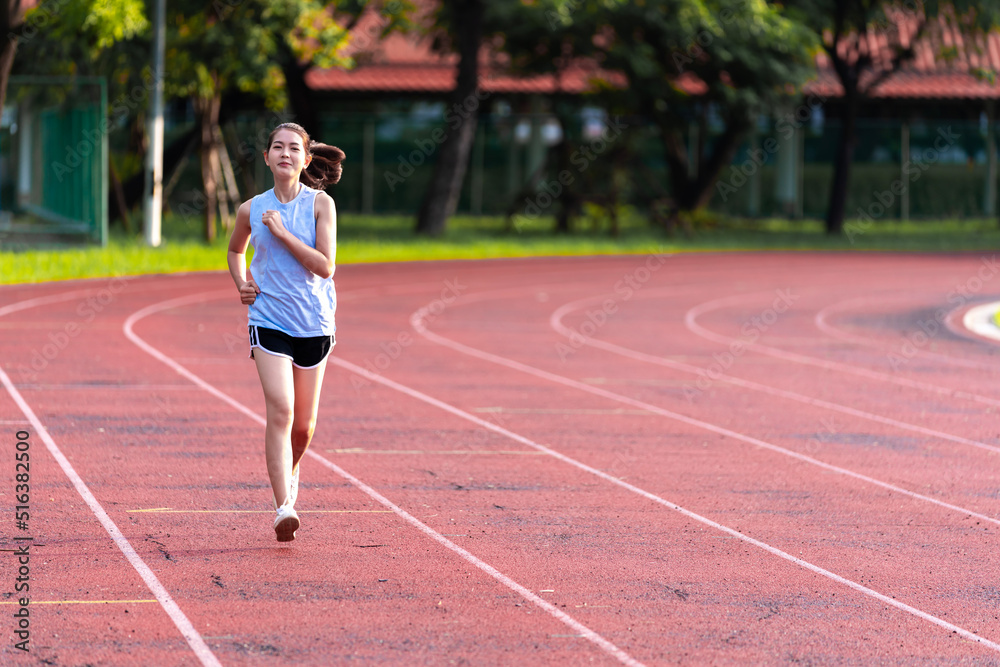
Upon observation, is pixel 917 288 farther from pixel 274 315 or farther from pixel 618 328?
pixel 274 315

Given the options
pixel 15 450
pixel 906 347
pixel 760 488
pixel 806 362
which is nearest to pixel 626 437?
pixel 760 488

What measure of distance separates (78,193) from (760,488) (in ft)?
70.9

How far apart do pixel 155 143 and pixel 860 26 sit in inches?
715

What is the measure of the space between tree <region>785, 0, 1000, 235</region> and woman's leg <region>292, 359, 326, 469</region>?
28.0 metres

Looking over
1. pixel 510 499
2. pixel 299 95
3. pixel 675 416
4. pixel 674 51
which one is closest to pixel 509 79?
pixel 299 95

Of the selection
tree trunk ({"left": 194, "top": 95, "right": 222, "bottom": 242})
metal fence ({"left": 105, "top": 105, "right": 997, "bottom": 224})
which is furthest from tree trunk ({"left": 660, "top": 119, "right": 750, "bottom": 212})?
tree trunk ({"left": 194, "top": 95, "right": 222, "bottom": 242})

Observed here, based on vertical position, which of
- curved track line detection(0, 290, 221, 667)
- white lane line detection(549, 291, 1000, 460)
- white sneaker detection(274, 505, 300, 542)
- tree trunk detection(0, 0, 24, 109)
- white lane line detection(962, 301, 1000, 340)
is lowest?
white lane line detection(962, 301, 1000, 340)

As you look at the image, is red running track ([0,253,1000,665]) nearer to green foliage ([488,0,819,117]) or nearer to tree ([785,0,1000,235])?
green foliage ([488,0,819,117])

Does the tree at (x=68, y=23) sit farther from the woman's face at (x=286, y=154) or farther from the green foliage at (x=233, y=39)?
the woman's face at (x=286, y=154)

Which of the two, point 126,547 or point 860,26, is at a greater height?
point 860,26

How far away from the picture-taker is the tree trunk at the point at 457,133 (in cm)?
3064

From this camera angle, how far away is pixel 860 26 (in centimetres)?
3447

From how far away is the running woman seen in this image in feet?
20.8

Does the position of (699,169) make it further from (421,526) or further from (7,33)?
(421,526)
